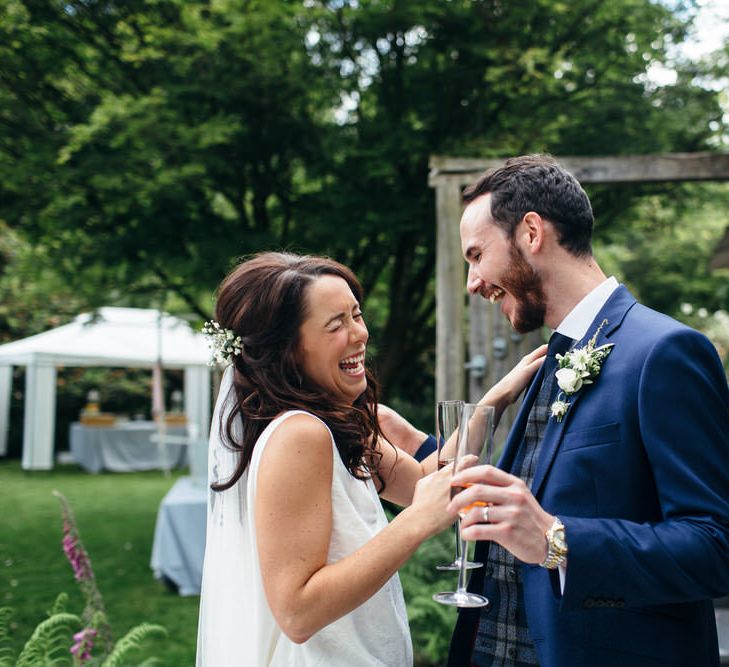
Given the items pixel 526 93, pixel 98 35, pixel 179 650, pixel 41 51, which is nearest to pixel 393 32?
pixel 526 93

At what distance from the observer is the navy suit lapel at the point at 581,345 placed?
1974mm

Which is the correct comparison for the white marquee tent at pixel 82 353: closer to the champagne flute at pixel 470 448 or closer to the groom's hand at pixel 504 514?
the champagne flute at pixel 470 448

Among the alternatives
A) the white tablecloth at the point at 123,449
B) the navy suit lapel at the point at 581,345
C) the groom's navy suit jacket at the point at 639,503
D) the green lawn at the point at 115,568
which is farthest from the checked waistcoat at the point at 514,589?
the white tablecloth at the point at 123,449

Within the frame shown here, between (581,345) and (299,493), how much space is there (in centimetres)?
84

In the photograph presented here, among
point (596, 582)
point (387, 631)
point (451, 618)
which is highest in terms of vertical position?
point (596, 582)

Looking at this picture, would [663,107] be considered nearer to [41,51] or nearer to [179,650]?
[41,51]

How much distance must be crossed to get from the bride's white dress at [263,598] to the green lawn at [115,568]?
7.85 feet

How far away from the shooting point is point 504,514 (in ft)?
5.29

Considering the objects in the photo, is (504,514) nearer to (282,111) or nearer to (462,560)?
(462,560)

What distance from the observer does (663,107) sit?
8.81m

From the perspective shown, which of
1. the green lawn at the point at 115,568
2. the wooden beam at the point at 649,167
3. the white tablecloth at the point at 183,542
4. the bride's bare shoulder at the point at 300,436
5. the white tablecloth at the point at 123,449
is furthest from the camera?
the white tablecloth at the point at 123,449

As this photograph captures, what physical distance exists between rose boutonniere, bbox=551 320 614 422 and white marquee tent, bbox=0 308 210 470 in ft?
44.0

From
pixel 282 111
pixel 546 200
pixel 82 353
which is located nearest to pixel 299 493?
pixel 546 200

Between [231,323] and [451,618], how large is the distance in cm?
290
